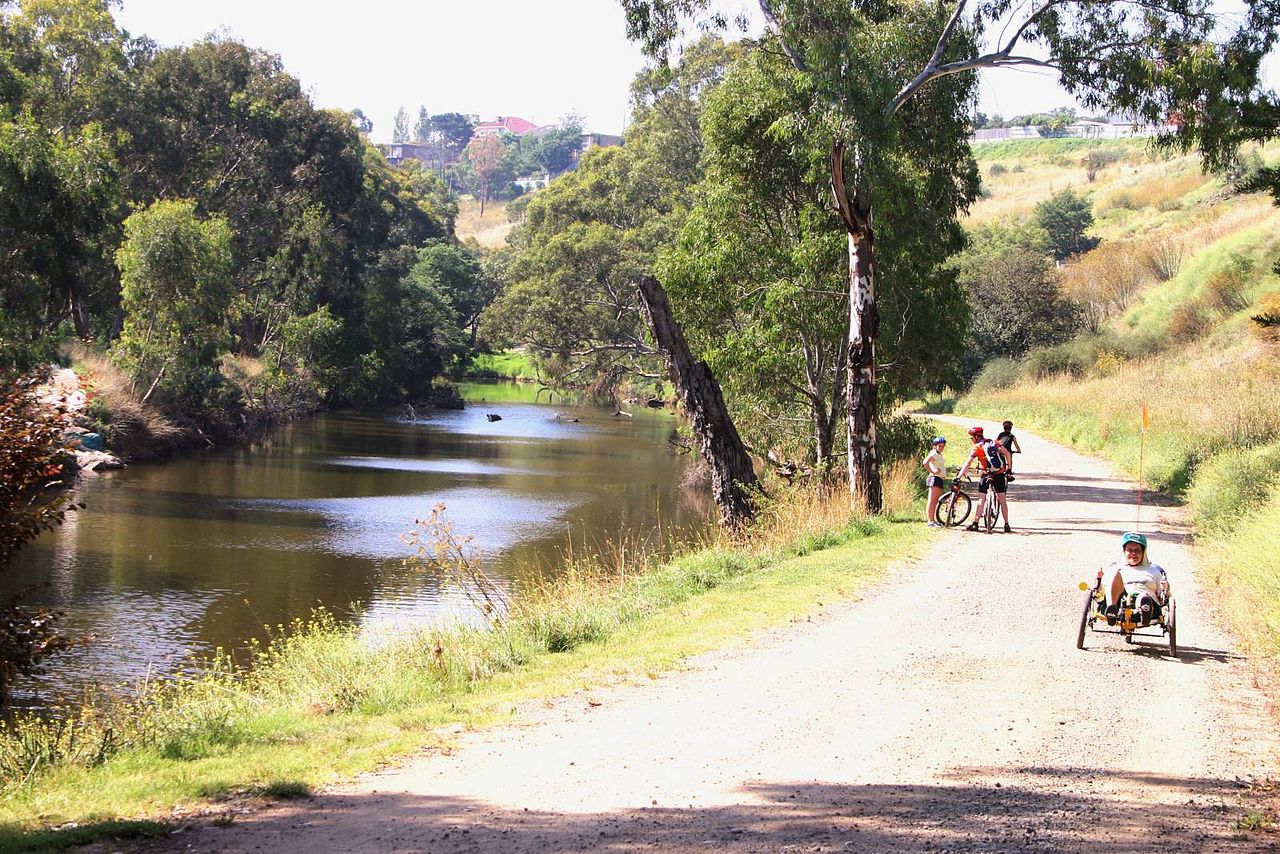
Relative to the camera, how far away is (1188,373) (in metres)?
36.2

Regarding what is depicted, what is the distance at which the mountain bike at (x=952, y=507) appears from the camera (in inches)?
736

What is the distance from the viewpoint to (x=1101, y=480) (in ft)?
84.5

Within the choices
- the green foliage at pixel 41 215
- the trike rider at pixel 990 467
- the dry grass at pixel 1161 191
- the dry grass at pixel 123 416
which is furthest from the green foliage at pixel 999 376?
the dry grass at pixel 1161 191

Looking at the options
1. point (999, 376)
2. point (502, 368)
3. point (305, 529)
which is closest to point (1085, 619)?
point (305, 529)

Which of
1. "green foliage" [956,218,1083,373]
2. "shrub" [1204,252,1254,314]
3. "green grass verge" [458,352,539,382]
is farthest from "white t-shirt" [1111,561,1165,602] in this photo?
→ "green grass verge" [458,352,539,382]

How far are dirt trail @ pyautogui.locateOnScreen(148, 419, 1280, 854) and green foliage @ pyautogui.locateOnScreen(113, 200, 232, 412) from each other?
37.1 metres

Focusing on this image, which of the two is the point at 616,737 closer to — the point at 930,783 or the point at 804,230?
the point at 930,783

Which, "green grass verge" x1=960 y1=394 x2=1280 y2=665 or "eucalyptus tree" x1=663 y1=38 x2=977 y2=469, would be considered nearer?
"green grass verge" x1=960 y1=394 x2=1280 y2=665

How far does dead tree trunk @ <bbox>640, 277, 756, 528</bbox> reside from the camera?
19688 mm

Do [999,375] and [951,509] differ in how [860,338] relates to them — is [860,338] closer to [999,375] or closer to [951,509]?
[951,509]

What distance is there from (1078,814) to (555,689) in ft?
13.5

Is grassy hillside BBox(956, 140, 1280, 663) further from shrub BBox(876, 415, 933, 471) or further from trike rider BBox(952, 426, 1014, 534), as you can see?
shrub BBox(876, 415, 933, 471)

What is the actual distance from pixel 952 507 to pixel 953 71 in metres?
6.52

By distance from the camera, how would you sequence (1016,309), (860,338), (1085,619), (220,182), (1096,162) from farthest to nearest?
(1096,162), (220,182), (1016,309), (860,338), (1085,619)
